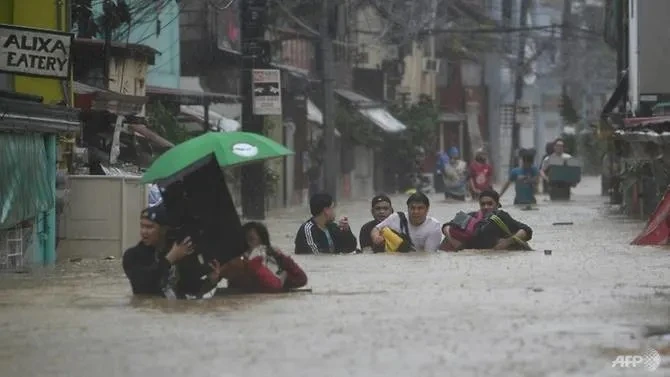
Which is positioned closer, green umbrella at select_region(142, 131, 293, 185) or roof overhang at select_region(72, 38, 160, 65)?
green umbrella at select_region(142, 131, 293, 185)

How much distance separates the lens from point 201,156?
14797mm

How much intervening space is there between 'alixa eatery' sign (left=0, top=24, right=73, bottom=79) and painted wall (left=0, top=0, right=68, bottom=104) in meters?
2.37

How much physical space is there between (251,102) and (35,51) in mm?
13018

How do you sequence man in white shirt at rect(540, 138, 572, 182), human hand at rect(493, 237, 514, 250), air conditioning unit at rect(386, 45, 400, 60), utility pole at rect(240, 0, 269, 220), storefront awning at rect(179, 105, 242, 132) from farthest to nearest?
air conditioning unit at rect(386, 45, 400, 60) → man in white shirt at rect(540, 138, 572, 182) → storefront awning at rect(179, 105, 242, 132) → utility pole at rect(240, 0, 269, 220) → human hand at rect(493, 237, 514, 250)

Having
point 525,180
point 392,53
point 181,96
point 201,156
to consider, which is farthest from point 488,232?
point 392,53

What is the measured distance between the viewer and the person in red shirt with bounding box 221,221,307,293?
47.9ft

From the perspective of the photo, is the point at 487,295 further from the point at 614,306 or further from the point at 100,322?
the point at 100,322

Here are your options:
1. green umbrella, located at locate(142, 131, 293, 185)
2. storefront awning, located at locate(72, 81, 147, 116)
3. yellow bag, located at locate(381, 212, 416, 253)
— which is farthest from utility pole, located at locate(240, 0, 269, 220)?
green umbrella, located at locate(142, 131, 293, 185)

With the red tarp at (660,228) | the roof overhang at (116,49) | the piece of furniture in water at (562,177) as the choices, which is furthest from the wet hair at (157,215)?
the piece of furniture in water at (562,177)

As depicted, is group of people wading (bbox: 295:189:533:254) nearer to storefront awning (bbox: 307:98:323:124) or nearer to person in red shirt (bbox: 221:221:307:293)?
person in red shirt (bbox: 221:221:307:293)

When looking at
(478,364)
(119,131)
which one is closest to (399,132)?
(119,131)

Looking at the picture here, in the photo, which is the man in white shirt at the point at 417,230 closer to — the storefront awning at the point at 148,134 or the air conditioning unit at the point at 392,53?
the storefront awning at the point at 148,134

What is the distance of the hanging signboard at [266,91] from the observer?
106ft

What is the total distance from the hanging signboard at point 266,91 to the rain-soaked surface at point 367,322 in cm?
1342
